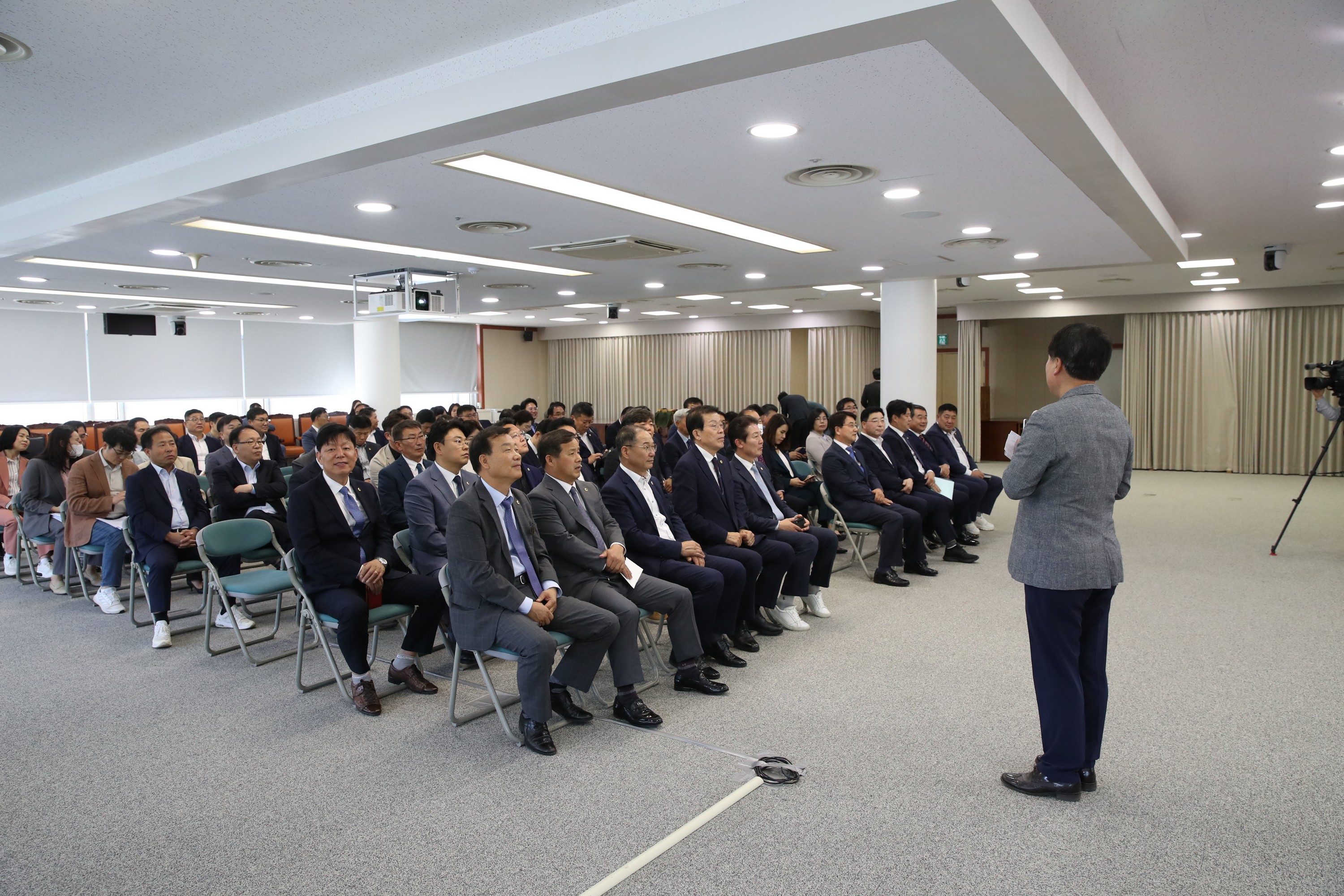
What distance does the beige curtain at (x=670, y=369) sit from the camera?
56.1 ft

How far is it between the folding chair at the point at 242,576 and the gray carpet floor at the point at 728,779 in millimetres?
202

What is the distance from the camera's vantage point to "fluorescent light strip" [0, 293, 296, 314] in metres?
9.55

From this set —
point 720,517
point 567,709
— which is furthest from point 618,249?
point 567,709

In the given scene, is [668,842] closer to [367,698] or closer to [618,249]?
[367,698]

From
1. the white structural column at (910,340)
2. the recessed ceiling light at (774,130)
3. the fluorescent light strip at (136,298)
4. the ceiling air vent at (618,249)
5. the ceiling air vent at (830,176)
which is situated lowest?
the white structural column at (910,340)

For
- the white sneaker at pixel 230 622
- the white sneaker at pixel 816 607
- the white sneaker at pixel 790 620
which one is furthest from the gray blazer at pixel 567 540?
the white sneaker at pixel 230 622

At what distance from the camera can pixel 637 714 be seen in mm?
3840

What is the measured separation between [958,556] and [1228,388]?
9410mm

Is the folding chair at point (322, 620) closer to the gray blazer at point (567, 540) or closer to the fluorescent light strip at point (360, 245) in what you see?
the gray blazer at point (567, 540)

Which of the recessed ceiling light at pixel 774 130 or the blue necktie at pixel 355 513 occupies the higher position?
the recessed ceiling light at pixel 774 130

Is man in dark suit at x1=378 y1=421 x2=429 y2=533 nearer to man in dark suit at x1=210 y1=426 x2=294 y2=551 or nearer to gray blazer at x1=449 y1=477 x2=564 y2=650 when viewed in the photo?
man in dark suit at x1=210 y1=426 x2=294 y2=551

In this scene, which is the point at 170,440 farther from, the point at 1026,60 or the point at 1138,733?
the point at 1138,733

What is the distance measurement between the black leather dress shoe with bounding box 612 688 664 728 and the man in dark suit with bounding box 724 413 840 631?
157 centimetres

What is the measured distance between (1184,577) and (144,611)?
7.85m
